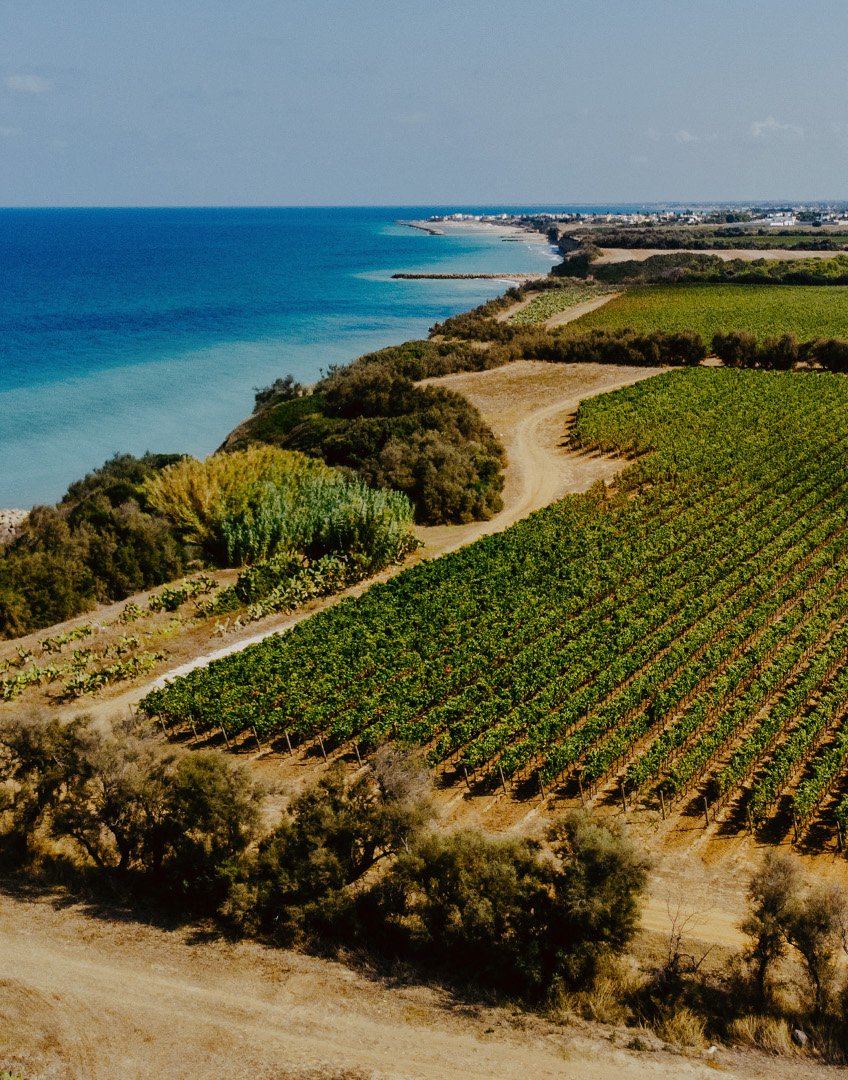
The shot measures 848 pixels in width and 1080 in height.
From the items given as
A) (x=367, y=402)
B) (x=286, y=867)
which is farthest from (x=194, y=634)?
(x=367, y=402)

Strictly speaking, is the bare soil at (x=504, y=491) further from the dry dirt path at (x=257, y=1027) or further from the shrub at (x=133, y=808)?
the dry dirt path at (x=257, y=1027)

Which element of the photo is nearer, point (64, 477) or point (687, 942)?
point (687, 942)

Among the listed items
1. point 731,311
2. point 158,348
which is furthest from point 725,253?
point 158,348

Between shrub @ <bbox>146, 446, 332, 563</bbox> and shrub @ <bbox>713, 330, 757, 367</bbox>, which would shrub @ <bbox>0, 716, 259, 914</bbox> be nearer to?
shrub @ <bbox>146, 446, 332, 563</bbox>

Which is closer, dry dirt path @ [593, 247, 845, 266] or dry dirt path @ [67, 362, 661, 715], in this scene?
dry dirt path @ [67, 362, 661, 715]

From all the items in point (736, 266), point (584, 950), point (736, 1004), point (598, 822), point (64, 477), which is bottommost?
point (736, 1004)

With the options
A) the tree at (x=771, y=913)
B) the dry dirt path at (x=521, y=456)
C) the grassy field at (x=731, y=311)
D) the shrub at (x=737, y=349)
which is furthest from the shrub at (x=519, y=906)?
the grassy field at (x=731, y=311)

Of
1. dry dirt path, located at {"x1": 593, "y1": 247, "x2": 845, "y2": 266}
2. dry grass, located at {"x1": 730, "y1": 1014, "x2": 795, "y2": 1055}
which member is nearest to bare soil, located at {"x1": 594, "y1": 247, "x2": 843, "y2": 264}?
dry dirt path, located at {"x1": 593, "y1": 247, "x2": 845, "y2": 266}

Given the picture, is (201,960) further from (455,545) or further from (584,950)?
(455,545)
